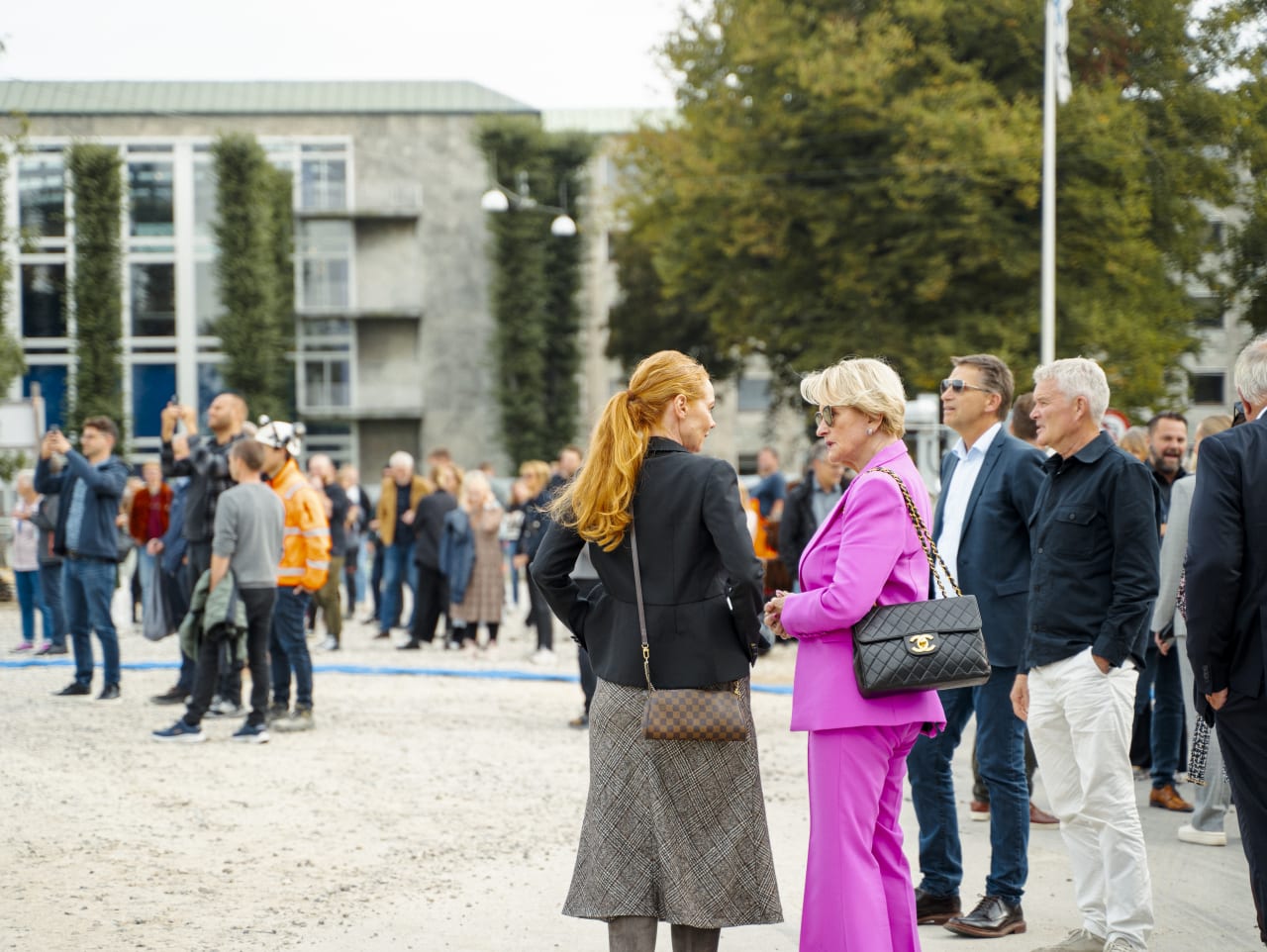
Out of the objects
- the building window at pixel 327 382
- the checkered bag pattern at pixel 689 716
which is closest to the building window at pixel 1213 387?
the building window at pixel 327 382

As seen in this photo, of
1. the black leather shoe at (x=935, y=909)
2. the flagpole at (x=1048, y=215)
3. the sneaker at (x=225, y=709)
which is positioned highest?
the flagpole at (x=1048, y=215)

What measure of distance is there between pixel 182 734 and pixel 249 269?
41.5 meters

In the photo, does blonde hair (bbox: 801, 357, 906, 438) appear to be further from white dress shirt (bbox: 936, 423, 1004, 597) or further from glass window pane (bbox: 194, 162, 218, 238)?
glass window pane (bbox: 194, 162, 218, 238)

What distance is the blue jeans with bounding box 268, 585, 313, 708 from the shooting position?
10836mm

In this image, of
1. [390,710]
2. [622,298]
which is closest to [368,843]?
[390,710]

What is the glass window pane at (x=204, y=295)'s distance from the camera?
52625mm

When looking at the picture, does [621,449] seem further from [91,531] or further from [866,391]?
[91,531]

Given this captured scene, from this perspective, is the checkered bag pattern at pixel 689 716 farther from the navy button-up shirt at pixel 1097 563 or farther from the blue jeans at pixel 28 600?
the blue jeans at pixel 28 600

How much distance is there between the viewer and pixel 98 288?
49094mm

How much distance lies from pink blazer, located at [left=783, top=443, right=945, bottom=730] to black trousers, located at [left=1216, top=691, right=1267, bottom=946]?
0.87 metres

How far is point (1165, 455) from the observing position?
367 inches

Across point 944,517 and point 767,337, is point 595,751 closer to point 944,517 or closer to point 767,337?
point 944,517

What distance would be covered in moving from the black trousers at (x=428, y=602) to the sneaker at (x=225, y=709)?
563cm

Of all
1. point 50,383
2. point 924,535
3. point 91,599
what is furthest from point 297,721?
point 50,383
